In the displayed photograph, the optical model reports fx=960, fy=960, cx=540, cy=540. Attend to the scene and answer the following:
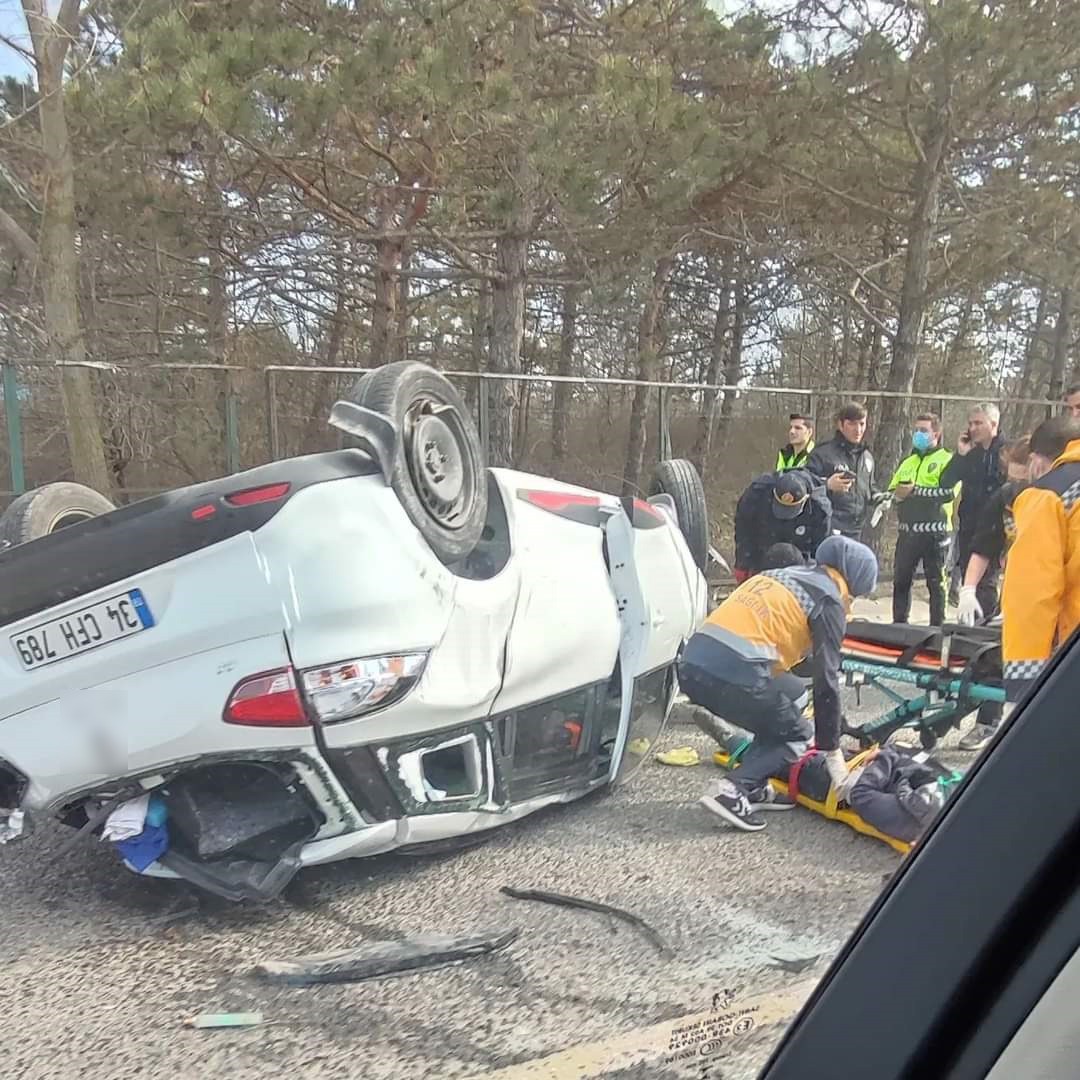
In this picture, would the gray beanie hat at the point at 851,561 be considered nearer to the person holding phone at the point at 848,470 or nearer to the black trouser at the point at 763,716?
the person holding phone at the point at 848,470

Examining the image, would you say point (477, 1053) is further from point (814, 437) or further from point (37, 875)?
point (814, 437)

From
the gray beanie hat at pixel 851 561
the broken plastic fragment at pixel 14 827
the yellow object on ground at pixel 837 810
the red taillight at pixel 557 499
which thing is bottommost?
the broken plastic fragment at pixel 14 827

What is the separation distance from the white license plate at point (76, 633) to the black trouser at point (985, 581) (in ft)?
4.35

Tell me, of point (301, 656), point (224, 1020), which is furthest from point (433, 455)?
point (224, 1020)

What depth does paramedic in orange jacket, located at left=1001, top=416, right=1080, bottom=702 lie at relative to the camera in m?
1.13

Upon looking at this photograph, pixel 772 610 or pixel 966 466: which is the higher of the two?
pixel 966 466

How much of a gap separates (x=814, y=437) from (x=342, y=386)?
792 millimetres

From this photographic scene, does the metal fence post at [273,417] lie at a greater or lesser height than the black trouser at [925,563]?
greater

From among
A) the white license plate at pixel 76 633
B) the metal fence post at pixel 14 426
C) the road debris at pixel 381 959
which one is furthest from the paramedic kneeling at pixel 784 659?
the metal fence post at pixel 14 426

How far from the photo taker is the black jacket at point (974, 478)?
147 cm

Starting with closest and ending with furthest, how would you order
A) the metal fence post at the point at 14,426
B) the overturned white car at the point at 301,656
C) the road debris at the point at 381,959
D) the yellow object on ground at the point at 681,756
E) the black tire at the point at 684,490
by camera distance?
the road debris at the point at 381,959
the overturned white car at the point at 301,656
the metal fence post at the point at 14,426
the black tire at the point at 684,490
the yellow object on ground at the point at 681,756

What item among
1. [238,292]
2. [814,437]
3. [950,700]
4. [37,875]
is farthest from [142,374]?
[950,700]

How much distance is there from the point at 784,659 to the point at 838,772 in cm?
22

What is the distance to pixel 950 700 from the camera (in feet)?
5.33
